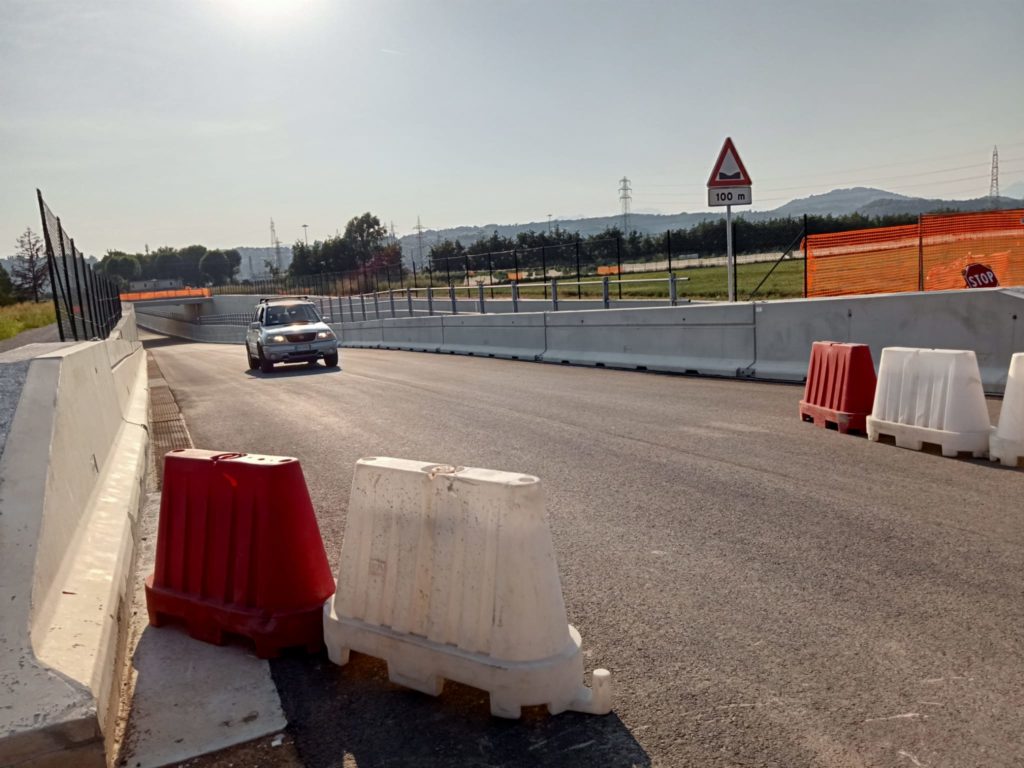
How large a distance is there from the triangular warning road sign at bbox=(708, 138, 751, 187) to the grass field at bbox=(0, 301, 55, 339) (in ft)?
60.3

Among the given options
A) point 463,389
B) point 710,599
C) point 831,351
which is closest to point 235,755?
point 710,599

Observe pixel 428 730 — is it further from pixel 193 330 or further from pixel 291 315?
pixel 193 330

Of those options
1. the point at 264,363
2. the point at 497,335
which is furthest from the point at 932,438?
the point at 264,363

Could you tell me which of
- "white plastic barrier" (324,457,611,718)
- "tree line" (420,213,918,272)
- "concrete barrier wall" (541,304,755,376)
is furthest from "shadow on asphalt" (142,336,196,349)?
"white plastic barrier" (324,457,611,718)

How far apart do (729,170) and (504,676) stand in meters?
13.6

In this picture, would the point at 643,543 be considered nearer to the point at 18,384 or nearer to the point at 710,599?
the point at 710,599

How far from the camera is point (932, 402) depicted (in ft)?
23.8

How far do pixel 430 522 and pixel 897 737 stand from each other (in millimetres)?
1935

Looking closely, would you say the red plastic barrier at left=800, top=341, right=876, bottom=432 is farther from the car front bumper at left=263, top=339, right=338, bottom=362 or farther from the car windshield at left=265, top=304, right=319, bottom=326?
the car windshield at left=265, top=304, right=319, bottom=326

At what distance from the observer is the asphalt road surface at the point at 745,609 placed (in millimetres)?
2986

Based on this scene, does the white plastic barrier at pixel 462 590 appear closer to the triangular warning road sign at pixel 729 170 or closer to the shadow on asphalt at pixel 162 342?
the triangular warning road sign at pixel 729 170

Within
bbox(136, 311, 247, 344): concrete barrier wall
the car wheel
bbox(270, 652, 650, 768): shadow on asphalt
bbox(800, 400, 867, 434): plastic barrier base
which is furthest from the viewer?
bbox(136, 311, 247, 344): concrete barrier wall

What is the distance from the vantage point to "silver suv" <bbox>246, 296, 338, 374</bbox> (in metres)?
20.5

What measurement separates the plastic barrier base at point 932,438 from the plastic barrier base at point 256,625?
5.68 m
